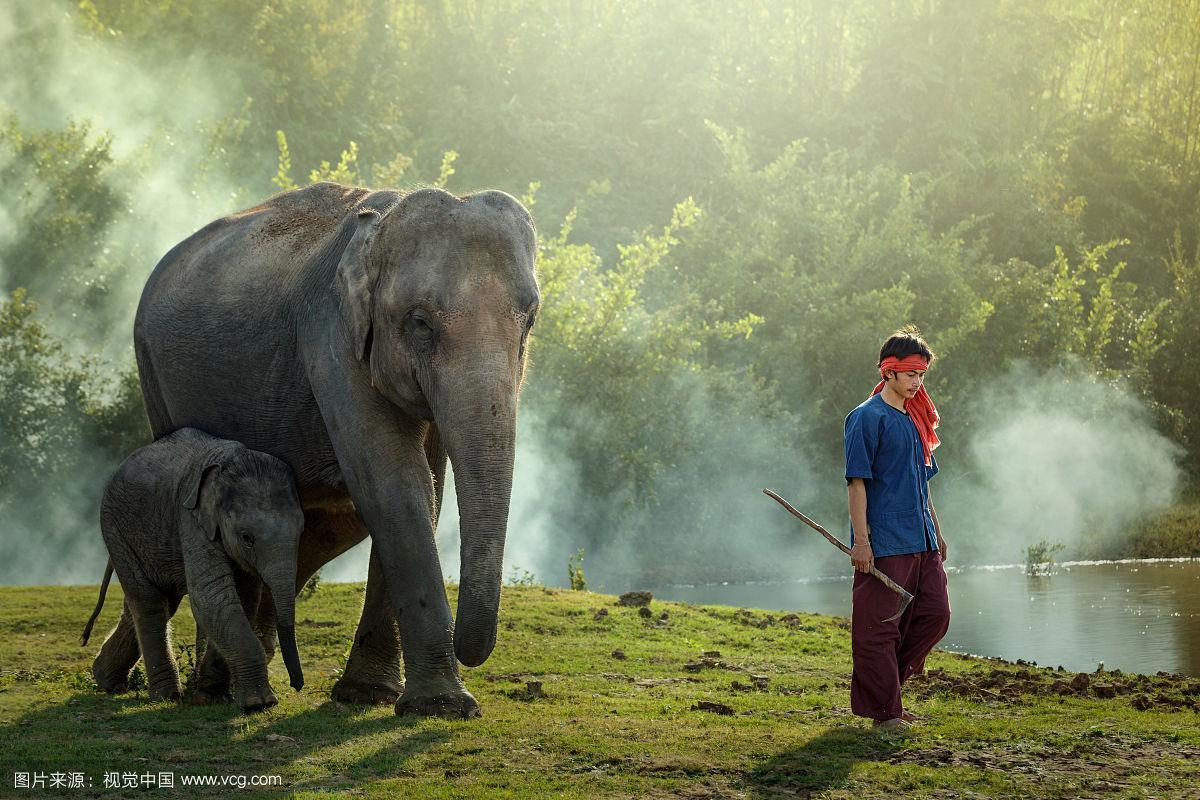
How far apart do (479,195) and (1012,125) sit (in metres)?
32.6

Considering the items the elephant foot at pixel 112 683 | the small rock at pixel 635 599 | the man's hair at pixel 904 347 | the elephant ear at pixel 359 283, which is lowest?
the elephant foot at pixel 112 683

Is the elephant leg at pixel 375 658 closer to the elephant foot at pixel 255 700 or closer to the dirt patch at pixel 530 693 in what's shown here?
the elephant foot at pixel 255 700

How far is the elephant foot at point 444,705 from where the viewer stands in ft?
24.0

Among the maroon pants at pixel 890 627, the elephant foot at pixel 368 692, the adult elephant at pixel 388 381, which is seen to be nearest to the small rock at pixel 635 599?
the adult elephant at pixel 388 381

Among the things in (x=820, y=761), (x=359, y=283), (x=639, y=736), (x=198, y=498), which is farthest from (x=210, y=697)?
(x=820, y=761)

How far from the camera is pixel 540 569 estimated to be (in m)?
23.0

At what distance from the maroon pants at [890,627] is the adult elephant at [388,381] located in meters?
1.70

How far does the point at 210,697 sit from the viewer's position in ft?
26.3

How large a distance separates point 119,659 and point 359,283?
3.09 meters

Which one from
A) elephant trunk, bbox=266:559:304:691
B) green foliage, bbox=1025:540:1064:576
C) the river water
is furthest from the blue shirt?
green foliage, bbox=1025:540:1064:576

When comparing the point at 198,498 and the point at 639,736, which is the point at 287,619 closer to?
the point at 198,498

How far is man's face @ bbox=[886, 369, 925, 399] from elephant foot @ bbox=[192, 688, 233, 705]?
3866 millimetres

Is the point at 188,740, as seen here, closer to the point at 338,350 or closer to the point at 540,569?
the point at 338,350

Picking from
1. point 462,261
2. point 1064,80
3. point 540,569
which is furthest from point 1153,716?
point 1064,80
